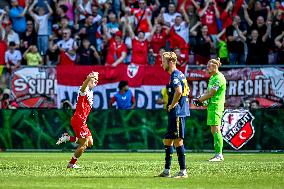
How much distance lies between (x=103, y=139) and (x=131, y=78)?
235cm

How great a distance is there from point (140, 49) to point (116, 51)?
0.95 metres

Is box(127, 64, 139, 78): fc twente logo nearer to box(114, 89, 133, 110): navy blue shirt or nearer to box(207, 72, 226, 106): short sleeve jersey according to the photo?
box(114, 89, 133, 110): navy blue shirt

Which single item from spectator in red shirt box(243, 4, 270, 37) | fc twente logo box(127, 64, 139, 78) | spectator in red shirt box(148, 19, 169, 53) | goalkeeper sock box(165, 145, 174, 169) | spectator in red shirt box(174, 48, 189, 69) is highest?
spectator in red shirt box(243, 4, 270, 37)

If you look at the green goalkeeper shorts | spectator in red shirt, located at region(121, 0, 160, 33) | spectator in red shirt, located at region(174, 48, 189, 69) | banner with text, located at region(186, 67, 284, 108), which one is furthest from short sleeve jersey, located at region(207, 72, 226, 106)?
spectator in red shirt, located at region(121, 0, 160, 33)

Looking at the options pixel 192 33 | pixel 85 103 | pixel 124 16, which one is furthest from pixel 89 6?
pixel 85 103

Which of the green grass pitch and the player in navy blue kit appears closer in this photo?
the green grass pitch

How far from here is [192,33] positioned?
29922 mm

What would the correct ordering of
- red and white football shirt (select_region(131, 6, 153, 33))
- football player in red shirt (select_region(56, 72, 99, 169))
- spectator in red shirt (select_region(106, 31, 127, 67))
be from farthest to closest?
1. red and white football shirt (select_region(131, 6, 153, 33))
2. spectator in red shirt (select_region(106, 31, 127, 67))
3. football player in red shirt (select_region(56, 72, 99, 169))

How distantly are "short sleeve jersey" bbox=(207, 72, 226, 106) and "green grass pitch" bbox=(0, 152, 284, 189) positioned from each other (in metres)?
1.58

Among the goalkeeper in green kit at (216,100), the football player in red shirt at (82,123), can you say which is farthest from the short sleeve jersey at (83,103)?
the goalkeeper in green kit at (216,100)

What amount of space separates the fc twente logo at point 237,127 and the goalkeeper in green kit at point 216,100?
4.10 meters

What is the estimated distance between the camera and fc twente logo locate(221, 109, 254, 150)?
84.9 ft

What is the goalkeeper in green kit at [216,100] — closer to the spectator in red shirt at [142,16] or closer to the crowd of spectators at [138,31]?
the crowd of spectators at [138,31]

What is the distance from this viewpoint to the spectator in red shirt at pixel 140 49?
29.1 meters
